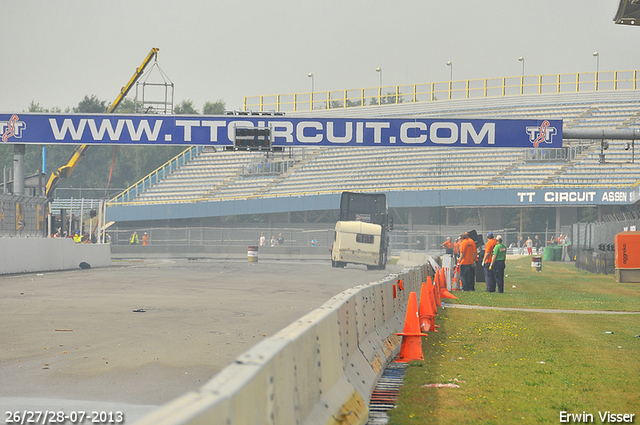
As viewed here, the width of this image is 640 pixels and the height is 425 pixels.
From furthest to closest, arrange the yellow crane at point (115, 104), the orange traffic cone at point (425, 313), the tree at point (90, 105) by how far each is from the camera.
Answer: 1. the tree at point (90, 105)
2. the yellow crane at point (115, 104)
3. the orange traffic cone at point (425, 313)

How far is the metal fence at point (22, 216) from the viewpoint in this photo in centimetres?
2742

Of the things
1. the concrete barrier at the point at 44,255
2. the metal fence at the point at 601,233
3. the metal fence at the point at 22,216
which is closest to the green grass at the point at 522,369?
the concrete barrier at the point at 44,255

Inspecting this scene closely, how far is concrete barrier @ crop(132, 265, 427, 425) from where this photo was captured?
3.26 meters

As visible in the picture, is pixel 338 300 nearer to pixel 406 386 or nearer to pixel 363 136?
pixel 406 386

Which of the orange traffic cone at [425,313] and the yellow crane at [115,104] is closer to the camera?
the orange traffic cone at [425,313]

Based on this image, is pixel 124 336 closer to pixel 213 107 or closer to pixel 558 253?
pixel 558 253

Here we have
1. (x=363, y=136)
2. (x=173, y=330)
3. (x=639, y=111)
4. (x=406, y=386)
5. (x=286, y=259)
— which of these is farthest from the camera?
(x=639, y=111)

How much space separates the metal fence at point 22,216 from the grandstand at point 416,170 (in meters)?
29.5

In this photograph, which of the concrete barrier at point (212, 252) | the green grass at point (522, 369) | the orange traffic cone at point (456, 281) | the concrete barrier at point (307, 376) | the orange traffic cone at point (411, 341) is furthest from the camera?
the concrete barrier at point (212, 252)

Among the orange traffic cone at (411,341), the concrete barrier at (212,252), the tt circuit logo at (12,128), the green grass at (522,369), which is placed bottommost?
the concrete barrier at (212,252)

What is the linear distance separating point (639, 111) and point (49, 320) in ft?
188

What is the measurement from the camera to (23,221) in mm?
28750

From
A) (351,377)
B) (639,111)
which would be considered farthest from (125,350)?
(639,111)

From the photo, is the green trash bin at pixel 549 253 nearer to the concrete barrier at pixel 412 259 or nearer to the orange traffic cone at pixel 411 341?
the concrete barrier at pixel 412 259
